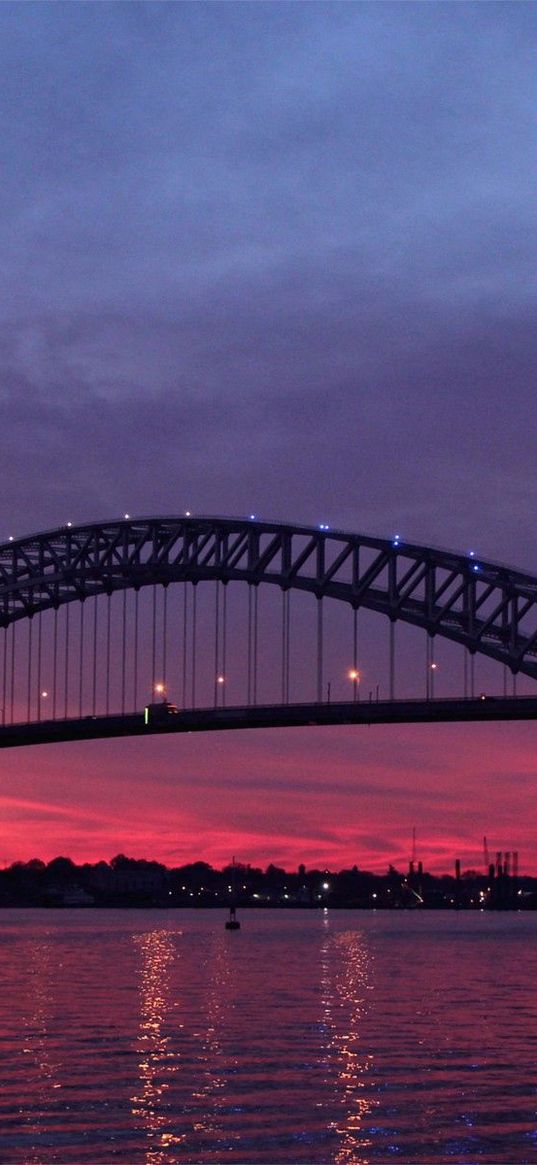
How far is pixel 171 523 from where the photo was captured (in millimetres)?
90250

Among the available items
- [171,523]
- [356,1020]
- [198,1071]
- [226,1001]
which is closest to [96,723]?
[171,523]

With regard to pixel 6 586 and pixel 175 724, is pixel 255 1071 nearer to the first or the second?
pixel 175 724

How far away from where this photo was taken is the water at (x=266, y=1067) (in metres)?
24.4

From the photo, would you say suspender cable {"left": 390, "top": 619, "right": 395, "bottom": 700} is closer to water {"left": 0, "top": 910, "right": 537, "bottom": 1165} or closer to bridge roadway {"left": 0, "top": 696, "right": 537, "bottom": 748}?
bridge roadway {"left": 0, "top": 696, "right": 537, "bottom": 748}

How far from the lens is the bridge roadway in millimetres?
79812

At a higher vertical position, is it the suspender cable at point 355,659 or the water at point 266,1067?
the suspender cable at point 355,659

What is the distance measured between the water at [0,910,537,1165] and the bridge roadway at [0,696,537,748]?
62.1 feet

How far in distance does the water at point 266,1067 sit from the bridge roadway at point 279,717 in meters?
18.9

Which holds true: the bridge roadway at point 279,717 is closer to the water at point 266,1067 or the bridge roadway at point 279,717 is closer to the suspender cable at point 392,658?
the suspender cable at point 392,658

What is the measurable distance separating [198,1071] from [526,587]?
54228 mm

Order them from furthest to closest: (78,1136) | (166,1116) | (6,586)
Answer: (6,586)
(166,1116)
(78,1136)

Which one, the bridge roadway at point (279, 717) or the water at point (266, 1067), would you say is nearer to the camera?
the water at point (266, 1067)

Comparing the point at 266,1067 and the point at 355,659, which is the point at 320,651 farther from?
the point at 266,1067

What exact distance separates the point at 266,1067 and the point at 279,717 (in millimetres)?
52800
